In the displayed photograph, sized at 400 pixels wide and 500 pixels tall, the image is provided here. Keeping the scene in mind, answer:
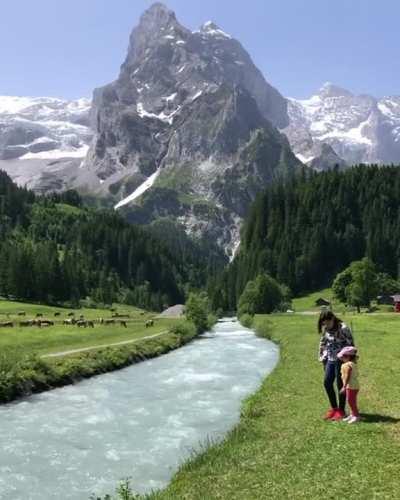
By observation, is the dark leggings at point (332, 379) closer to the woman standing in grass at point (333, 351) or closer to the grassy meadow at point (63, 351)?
the woman standing in grass at point (333, 351)

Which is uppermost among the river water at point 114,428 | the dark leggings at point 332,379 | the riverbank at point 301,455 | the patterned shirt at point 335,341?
the patterned shirt at point 335,341

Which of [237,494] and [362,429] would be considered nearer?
[237,494]

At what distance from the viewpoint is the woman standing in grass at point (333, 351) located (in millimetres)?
24203

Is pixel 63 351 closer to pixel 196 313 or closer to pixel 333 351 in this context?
pixel 333 351

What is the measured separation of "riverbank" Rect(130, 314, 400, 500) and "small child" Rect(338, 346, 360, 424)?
59 cm

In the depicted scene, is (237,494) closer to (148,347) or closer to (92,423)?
(92,423)

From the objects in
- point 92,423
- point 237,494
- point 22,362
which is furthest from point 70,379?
point 237,494

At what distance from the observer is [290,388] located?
3506 centimetres

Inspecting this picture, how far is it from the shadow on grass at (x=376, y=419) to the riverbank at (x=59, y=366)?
26.9 meters

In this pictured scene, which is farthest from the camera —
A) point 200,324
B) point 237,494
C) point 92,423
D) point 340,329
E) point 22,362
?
point 200,324

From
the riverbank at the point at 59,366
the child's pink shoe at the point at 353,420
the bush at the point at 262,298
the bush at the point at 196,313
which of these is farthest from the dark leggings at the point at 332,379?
the bush at the point at 262,298

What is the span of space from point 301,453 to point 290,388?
1511 centimetres

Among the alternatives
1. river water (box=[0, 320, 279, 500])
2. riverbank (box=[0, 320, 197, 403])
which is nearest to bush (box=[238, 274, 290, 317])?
riverbank (box=[0, 320, 197, 403])

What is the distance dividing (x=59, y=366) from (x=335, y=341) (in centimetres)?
3427
